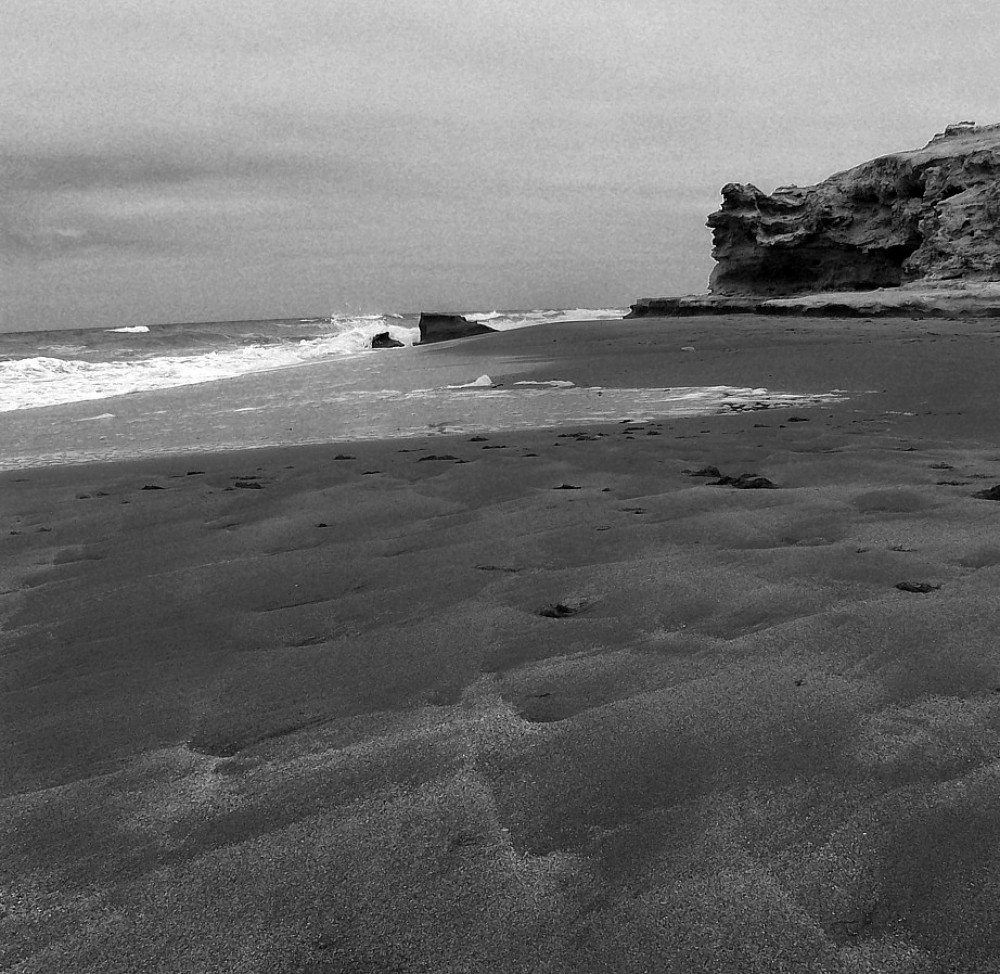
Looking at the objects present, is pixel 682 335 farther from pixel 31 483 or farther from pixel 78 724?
pixel 78 724

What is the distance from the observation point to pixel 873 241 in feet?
90.5

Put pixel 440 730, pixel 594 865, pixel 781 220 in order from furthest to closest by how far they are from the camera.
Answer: pixel 781 220 < pixel 440 730 < pixel 594 865

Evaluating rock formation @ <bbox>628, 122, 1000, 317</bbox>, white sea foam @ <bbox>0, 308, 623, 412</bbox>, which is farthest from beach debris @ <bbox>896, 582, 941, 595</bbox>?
rock formation @ <bbox>628, 122, 1000, 317</bbox>

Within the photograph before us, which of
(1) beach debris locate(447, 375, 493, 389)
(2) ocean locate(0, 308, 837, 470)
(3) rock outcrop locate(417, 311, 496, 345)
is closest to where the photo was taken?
(2) ocean locate(0, 308, 837, 470)

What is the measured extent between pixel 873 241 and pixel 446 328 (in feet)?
48.8

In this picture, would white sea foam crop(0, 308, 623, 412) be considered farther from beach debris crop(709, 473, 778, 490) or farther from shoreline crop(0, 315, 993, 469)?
beach debris crop(709, 473, 778, 490)

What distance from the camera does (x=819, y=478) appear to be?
12.7 ft

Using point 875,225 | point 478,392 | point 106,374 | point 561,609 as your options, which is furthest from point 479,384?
point 875,225

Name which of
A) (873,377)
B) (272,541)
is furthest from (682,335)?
(272,541)

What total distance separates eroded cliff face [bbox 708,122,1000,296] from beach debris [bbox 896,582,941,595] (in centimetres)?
2186

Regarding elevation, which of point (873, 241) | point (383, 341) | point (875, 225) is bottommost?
Answer: point (383, 341)

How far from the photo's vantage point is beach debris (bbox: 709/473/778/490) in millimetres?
3706

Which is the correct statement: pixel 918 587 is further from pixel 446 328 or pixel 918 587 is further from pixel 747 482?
pixel 446 328

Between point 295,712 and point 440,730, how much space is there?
0.36 m
